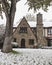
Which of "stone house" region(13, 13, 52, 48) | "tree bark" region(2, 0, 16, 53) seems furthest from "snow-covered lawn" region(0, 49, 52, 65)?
"stone house" region(13, 13, 52, 48)

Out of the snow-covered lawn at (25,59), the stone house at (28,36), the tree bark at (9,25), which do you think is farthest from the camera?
the stone house at (28,36)

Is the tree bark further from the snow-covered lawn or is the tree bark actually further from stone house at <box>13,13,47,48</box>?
stone house at <box>13,13,47,48</box>

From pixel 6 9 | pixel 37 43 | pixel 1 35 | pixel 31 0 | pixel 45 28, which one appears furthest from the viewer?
pixel 45 28

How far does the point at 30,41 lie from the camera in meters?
47.8

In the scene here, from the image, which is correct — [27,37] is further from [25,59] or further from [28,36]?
[25,59]

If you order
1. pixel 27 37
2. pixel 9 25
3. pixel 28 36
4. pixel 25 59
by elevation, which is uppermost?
pixel 9 25

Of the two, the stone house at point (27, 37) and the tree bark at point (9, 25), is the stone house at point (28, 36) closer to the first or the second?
the stone house at point (27, 37)

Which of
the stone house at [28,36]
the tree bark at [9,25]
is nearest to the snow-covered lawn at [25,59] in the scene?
the tree bark at [9,25]

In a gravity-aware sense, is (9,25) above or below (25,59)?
above

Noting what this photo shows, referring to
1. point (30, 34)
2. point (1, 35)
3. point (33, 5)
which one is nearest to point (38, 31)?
point (30, 34)

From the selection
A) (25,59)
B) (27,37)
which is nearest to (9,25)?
(25,59)

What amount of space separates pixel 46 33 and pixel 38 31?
138 inches

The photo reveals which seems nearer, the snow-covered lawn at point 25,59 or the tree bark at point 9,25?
the snow-covered lawn at point 25,59

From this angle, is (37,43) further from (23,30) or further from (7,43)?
(7,43)
